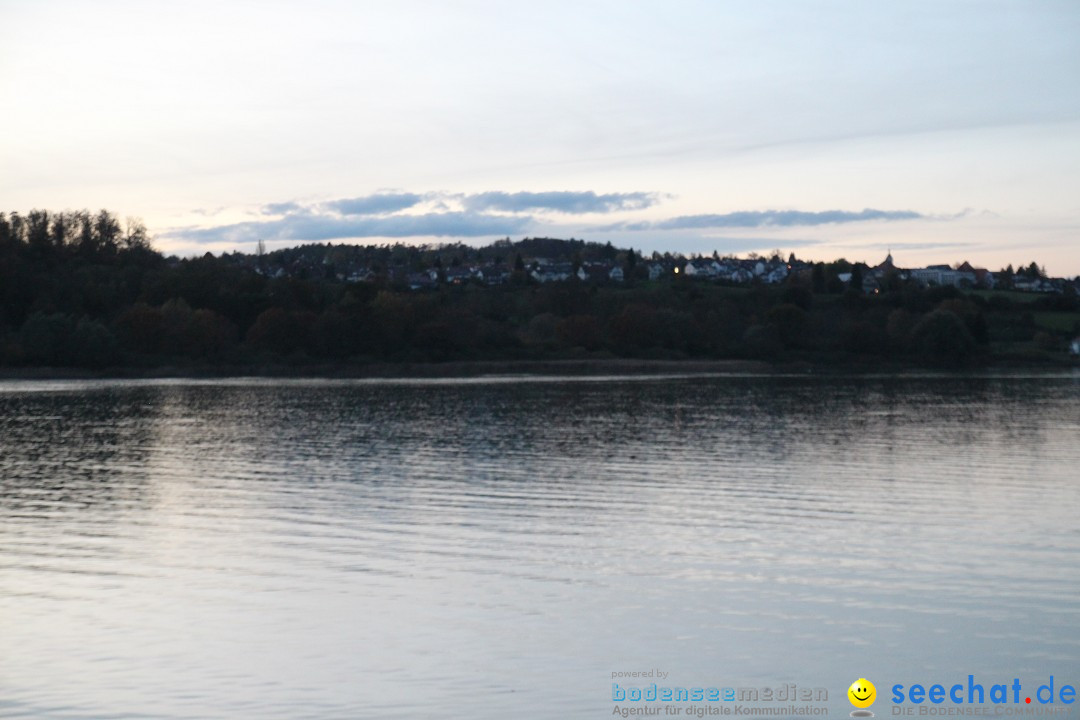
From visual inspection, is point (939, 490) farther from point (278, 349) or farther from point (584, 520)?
point (278, 349)

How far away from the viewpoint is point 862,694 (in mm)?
8711

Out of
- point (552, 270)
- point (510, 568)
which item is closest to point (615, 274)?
point (552, 270)

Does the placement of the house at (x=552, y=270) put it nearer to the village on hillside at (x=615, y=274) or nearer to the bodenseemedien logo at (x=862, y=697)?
the village on hillside at (x=615, y=274)

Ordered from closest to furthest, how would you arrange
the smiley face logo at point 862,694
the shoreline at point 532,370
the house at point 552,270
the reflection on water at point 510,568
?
the smiley face logo at point 862,694 → the reflection on water at point 510,568 → the shoreline at point 532,370 → the house at point 552,270

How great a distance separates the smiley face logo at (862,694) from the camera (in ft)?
28.2

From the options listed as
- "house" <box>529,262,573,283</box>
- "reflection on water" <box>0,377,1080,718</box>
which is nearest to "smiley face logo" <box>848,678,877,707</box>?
"reflection on water" <box>0,377,1080,718</box>

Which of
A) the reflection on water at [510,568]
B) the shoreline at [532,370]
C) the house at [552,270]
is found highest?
the house at [552,270]

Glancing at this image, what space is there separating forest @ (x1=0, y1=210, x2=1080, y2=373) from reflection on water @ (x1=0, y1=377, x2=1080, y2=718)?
49687 mm

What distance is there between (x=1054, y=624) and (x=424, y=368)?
7025 cm

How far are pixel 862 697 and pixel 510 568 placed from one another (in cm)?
571

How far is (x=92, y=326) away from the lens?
7319 cm

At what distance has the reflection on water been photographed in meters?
9.36

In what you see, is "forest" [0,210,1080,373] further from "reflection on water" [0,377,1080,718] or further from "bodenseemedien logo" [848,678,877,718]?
"bodenseemedien logo" [848,678,877,718]

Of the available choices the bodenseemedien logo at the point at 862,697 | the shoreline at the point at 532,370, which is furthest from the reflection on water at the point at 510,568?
the shoreline at the point at 532,370
